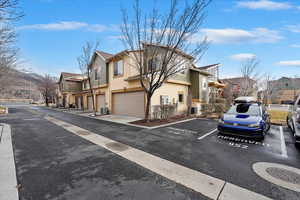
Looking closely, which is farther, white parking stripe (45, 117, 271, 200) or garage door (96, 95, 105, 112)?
garage door (96, 95, 105, 112)

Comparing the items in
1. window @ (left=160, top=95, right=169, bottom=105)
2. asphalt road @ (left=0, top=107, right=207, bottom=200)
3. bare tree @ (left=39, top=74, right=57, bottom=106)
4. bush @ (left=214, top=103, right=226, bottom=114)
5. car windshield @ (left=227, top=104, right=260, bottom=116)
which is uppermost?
bare tree @ (left=39, top=74, right=57, bottom=106)

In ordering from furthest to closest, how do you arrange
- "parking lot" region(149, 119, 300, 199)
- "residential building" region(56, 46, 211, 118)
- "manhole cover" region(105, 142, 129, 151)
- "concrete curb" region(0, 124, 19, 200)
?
"residential building" region(56, 46, 211, 118)
"manhole cover" region(105, 142, 129, 151)
"parking lot" region(149, 119, 300, 199)
"concrete curb" region(0, 124, 19, 200)

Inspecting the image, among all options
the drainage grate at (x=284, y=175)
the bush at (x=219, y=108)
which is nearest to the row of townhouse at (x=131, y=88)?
the bush at (x=219, y=108)

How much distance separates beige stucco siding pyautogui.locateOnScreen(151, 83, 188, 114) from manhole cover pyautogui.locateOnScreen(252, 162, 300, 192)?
9.44 metres

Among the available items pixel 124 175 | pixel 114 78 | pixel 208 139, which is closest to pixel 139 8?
pixel 114 78

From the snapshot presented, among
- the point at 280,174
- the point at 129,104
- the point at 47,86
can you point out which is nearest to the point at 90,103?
the point at 129,104

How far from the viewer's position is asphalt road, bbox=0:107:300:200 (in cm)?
275

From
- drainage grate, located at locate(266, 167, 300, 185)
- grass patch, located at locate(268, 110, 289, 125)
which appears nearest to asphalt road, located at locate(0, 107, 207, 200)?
drainage grate, located at locate(266, 167, 300, 185)

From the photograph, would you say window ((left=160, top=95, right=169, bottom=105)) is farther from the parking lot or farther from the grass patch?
the grass patch

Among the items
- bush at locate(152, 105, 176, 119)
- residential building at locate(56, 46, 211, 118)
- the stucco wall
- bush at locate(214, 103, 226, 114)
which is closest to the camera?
bush at locate(152, 105, 176, 119)

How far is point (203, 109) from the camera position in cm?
1636

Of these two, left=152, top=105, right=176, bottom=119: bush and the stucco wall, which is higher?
the stucco wall

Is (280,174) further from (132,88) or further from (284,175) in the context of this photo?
(132,88)

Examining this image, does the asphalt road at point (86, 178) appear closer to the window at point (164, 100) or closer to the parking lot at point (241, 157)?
the parking lot at point (241, 157)
